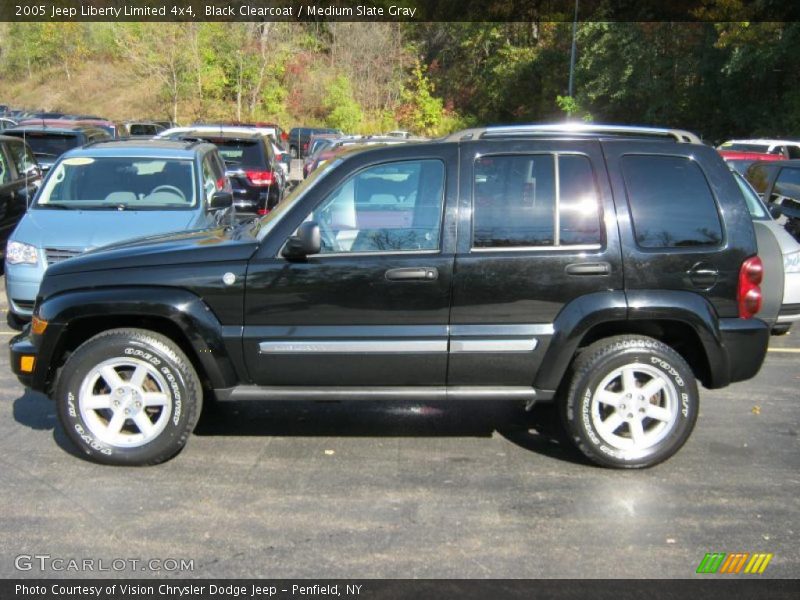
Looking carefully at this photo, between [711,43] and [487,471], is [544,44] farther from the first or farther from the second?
[487,471]

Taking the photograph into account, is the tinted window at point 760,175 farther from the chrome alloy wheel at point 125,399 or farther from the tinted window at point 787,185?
the chrome alloy wheel at point 125,399

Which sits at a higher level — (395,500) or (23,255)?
(23,255)

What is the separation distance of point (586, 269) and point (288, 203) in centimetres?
183

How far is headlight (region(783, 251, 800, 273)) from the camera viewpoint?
7809 millimetres

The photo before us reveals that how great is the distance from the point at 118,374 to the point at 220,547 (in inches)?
54.7

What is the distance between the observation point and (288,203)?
4973mm

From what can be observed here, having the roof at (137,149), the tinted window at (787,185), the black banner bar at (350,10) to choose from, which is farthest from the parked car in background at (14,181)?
the black banner bar at (350,10)

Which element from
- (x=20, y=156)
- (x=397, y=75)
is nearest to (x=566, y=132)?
(x=20, y=156)

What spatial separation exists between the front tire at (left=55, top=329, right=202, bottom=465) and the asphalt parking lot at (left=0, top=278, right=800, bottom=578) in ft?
0.51

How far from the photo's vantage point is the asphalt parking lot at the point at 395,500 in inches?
149

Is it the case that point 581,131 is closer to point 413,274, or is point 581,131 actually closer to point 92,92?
point 413,274

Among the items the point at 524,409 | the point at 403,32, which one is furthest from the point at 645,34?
the point at 524,409

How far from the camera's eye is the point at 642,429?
4.77 m

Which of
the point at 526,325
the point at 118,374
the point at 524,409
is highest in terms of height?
the point at 526,325
